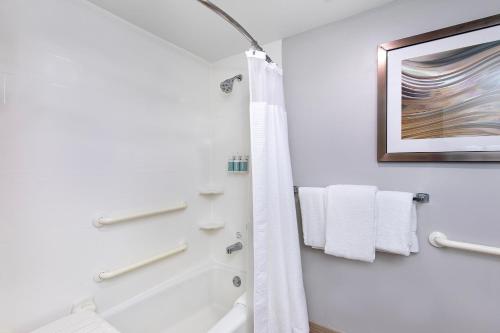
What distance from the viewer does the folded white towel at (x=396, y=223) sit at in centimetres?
114

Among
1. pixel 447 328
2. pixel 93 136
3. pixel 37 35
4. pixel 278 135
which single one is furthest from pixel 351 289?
pixel 37 35

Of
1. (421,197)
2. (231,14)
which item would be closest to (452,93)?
(421,197)

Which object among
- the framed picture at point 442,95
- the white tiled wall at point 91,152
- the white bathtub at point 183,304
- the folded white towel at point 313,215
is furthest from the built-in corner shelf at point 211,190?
the framed picture at point 442,95

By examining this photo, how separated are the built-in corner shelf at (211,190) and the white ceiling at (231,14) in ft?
3.66

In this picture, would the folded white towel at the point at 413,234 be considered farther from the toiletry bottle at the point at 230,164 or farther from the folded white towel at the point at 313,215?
the toiletry bottle at the point at 230,164

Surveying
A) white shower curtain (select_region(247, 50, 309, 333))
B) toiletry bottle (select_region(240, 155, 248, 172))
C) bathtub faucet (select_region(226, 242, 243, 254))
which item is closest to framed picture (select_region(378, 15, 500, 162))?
white shower curtain (select_region(247, 50, 309, 333))

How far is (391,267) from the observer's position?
4.17ft

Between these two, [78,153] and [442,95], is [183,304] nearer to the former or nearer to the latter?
[78,153]

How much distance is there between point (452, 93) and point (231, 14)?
4.10 ft

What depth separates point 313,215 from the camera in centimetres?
141

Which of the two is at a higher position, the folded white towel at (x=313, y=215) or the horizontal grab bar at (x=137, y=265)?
the folded white towel at (x=313, y=215)

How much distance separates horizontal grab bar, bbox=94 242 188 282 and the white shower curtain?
713 millimetres

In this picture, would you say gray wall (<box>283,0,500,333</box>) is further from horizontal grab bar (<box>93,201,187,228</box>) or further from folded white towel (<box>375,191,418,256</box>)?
horizontal grab bar (<box>93,201,187,228</box>)

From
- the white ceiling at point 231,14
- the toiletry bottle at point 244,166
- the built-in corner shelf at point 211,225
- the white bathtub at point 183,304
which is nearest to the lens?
the white ceiling at point 231,14
